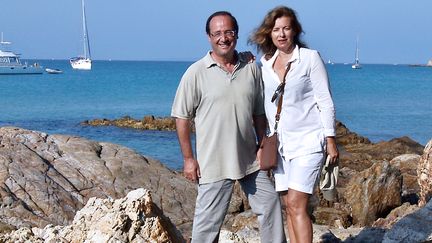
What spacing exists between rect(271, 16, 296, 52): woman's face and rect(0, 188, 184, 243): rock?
1.53m

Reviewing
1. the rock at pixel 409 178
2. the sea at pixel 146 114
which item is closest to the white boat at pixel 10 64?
the sea at pixel 146 114

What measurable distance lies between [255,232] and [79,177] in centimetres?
451

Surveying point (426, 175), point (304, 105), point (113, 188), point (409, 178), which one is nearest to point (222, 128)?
point (304, 105)

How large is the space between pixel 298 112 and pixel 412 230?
5.60 feet

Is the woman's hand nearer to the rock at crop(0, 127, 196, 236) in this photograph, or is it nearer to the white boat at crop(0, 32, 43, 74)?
the rock at crop(0, 127, 196, 236)

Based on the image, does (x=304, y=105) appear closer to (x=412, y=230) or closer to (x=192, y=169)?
(x=192, y=169)

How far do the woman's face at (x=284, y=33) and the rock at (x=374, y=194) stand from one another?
23.2 feet

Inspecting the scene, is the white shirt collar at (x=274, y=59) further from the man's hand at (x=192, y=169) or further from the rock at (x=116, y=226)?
the rock at (x=116, y=226)

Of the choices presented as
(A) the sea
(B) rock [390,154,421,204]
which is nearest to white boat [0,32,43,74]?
(A) the sea

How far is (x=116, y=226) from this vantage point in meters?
5.41

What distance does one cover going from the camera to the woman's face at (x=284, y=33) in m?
5.89

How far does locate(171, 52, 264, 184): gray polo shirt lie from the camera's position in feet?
19.0

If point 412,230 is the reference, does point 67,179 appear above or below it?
below

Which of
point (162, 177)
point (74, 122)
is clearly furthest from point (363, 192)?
point (74, 122)
